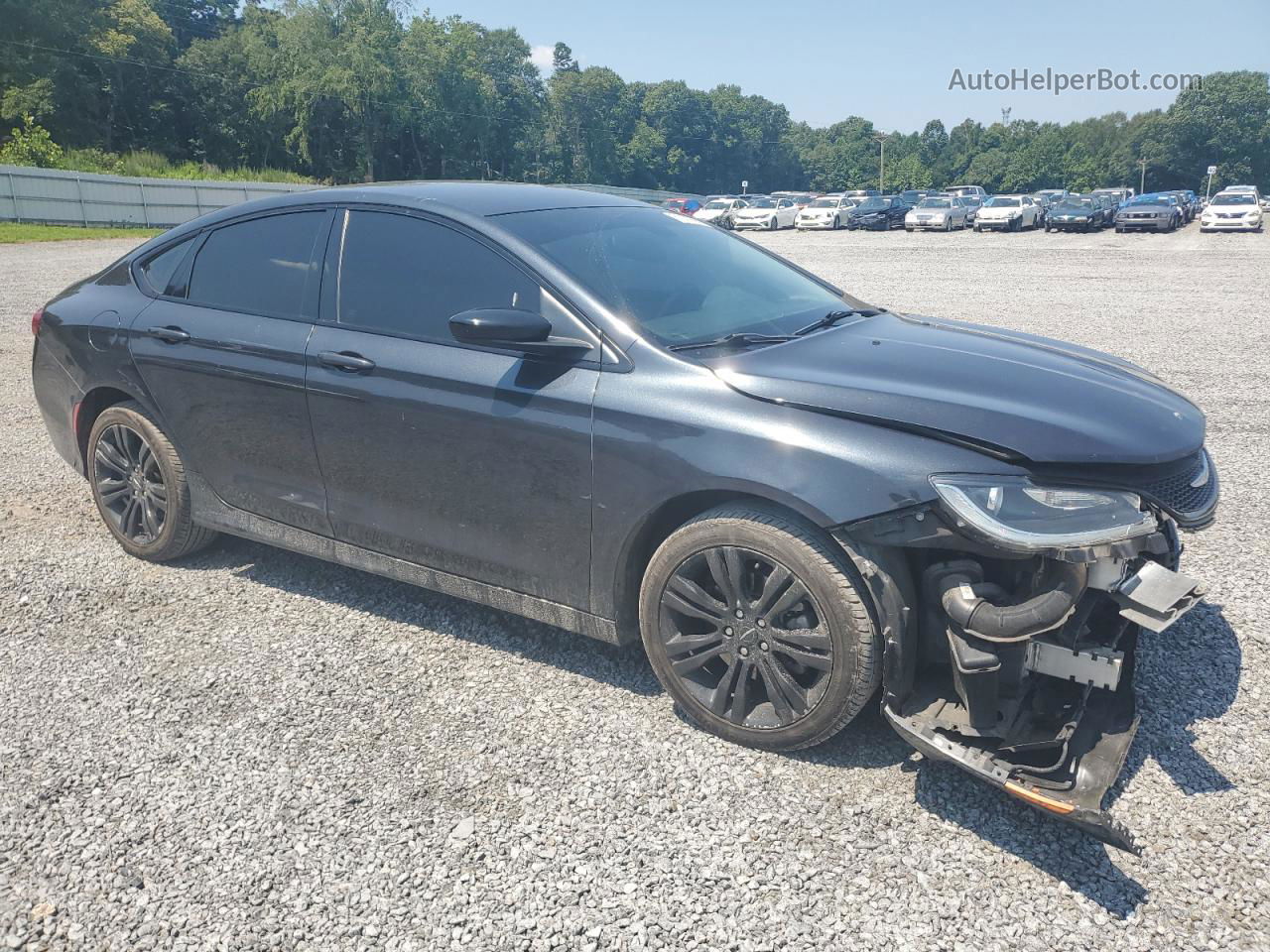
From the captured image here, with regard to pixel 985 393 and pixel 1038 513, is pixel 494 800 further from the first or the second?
pixel 985 393

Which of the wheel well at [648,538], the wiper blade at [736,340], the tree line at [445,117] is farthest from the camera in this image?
the tree line at [445,117]

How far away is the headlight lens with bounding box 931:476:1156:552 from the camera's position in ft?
8.42

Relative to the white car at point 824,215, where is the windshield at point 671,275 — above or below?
below

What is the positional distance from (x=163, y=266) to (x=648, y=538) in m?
2.92

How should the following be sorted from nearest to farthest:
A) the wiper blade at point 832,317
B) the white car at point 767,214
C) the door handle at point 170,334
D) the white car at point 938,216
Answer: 1. the wiper blade at point 832,317
2. the door handle at point 170,334
3. the white car at point 938,216
4. the white car at point 767,214

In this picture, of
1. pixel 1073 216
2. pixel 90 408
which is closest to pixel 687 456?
pixel 90 408

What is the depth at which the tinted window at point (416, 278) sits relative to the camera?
3531 millimetres

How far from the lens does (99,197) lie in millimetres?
33344

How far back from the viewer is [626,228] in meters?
3.95

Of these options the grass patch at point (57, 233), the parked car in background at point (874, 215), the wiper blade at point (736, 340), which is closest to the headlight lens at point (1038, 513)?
the wiper blade at point (736, 340)

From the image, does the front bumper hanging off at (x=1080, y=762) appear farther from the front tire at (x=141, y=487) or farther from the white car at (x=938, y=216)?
the white car at (x=938, y=216)

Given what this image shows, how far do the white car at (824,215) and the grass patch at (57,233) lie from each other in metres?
26.1

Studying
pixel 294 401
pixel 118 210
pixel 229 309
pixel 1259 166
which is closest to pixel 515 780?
pixel 294 401

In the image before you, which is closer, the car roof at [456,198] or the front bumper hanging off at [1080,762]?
the front bumper hanging off at [1080,762]
